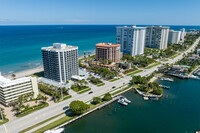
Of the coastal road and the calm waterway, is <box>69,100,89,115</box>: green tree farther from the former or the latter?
the coastal road

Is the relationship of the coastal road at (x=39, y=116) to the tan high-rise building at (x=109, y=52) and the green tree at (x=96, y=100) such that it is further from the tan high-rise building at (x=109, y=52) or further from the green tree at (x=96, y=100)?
the tan high-rise building at (x=109, y=52)

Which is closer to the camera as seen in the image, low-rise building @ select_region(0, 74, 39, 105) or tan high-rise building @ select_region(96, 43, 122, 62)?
low-rise building @ select_region(0, 74, 39, 105)

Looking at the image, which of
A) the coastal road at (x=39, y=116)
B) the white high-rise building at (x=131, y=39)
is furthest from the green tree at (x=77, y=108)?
the white high-rise building at (x=131, y=39)

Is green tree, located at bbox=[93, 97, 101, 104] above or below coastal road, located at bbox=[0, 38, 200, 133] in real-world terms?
above

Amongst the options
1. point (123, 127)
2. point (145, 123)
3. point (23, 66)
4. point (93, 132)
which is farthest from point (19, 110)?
point (23, 66)

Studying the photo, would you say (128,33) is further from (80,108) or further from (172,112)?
(80,108)

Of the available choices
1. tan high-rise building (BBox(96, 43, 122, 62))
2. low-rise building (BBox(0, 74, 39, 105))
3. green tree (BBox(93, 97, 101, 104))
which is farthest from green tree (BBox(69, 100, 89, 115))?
tan high-rise building (BBox(96, 43, 122, 62))
